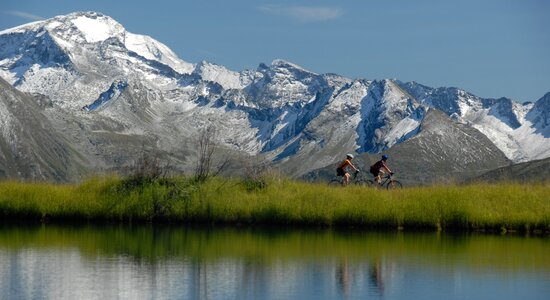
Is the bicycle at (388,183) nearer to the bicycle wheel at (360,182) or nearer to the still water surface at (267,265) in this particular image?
the bicycle wheel at (360,182)

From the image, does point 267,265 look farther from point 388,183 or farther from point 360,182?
point 360,182

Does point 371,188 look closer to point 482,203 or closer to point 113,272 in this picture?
point 482,203

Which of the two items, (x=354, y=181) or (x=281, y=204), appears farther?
(x=354, y=181)

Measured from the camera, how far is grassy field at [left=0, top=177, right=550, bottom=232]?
49.4 m

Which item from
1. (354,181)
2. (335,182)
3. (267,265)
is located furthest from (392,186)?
(267,265)

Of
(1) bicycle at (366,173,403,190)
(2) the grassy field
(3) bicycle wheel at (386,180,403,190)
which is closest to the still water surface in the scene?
(2) the grassy field

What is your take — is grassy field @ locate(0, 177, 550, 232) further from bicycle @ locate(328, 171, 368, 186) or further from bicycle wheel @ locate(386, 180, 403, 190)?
bicycle @ locate(328, 171, 368, 186)

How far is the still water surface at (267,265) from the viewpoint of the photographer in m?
29.4

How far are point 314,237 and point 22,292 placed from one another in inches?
776

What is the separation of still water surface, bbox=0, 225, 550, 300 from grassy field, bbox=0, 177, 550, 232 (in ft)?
7.54

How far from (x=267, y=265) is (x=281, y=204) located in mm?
15825

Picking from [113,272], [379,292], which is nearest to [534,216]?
[379,292]

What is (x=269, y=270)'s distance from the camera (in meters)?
33.8

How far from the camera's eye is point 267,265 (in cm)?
3503
